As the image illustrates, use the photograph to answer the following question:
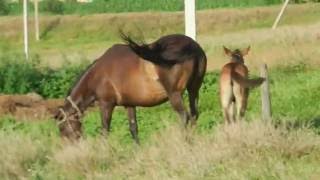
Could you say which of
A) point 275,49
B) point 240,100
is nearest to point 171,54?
point 240,100

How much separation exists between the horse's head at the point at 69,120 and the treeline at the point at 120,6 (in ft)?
157

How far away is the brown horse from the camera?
1273cm

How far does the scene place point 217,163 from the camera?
34.3 ft

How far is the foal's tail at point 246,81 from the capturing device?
40.6 ft

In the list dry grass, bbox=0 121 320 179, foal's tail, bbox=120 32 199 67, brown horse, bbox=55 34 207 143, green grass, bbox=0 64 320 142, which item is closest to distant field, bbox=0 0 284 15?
green grass, bbox=0 64 320 142

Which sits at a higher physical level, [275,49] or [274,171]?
[274,171]

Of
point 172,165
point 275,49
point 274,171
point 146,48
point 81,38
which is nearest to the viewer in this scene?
point 274,171

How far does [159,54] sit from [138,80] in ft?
1.68

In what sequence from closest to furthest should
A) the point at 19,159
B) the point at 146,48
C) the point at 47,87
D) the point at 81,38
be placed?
the point at 19,159
the point at 146,48
the point at 47,87
the point at 81,38

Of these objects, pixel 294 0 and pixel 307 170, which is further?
pixel 294 0

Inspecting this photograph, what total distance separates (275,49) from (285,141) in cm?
1717

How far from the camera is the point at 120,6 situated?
64.0 meters

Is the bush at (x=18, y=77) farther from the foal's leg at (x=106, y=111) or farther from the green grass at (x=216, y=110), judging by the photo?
the foal's leg at (x=106, y=111)

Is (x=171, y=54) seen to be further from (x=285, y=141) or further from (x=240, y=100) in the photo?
(x=285, y=141)
